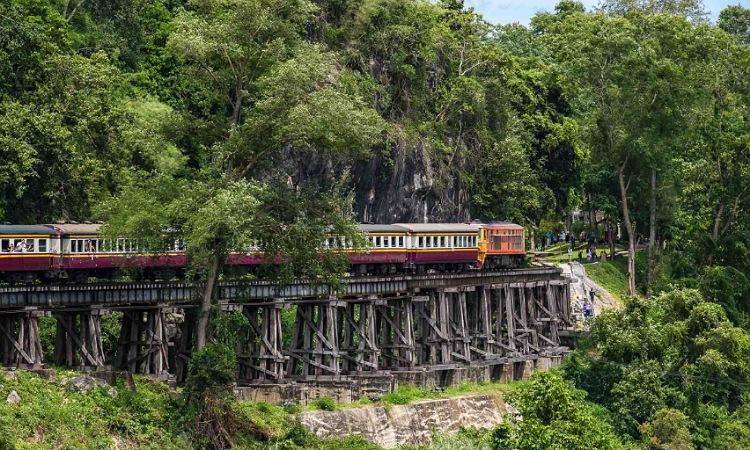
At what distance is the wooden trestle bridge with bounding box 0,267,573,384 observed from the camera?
57.5 m

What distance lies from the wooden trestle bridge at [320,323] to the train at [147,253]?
1.68 meters

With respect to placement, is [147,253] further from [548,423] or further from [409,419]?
[548,423]

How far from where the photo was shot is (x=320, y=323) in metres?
66.5

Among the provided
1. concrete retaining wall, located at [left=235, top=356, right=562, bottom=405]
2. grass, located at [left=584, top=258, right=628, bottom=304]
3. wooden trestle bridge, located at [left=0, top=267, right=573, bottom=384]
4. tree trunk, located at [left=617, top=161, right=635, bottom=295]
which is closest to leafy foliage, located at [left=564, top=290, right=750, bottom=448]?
concrete retaining wall, located at [left=235, top=356, right=562, bottom=405]

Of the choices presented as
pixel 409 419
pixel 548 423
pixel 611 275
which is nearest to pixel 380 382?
pixel 409 419

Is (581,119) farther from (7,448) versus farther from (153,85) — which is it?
(7,448)

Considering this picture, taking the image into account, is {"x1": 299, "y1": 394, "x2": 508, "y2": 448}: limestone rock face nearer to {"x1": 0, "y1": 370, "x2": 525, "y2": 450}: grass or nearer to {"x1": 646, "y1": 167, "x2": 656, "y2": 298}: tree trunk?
{"x1": 0, "y1": 370, "x2": 525, "y2": 450}: grass

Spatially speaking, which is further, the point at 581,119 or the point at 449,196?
the point at 581,119

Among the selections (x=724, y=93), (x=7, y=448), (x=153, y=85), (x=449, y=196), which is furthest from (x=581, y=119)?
(x=7, y=448)

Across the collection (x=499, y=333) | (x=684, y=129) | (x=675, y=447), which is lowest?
(x=675, y=447)

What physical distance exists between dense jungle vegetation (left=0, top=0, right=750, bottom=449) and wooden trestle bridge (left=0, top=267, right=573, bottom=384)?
101 inches

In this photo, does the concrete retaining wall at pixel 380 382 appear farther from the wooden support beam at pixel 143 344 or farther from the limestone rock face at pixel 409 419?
the wooden support beam at pixel 143 344

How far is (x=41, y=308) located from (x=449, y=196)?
123 ft

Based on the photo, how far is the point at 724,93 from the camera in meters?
113
